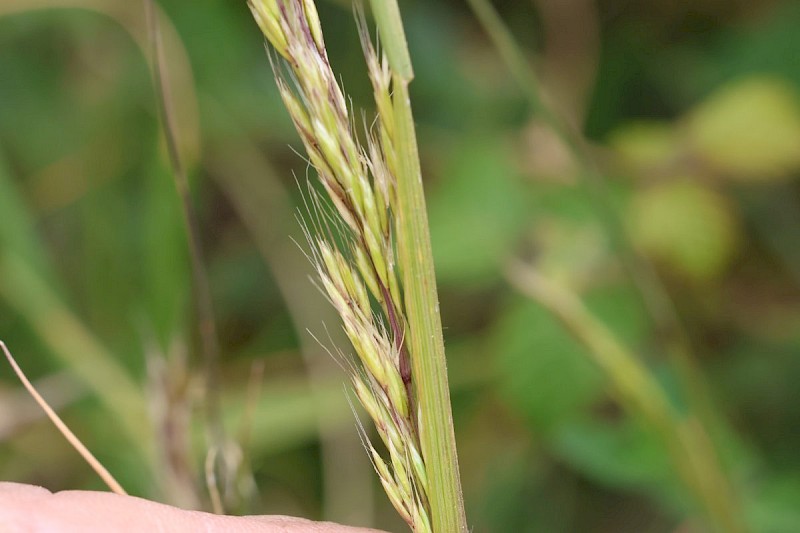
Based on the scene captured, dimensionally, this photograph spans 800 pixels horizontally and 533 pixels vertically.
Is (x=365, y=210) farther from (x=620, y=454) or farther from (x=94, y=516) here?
(x=620, y=454)

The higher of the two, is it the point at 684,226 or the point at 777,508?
the point at 684,226

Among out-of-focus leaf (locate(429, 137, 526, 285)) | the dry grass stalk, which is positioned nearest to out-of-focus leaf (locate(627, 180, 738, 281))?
out-of-focus leaf (locate(429, 137, 526, 285))

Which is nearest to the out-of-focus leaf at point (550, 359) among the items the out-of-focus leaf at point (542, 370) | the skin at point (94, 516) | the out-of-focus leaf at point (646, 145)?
the out-of-focus leaf at point (542, 370)

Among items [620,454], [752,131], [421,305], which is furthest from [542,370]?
[421,305]

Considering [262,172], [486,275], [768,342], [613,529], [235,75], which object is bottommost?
[613,529]

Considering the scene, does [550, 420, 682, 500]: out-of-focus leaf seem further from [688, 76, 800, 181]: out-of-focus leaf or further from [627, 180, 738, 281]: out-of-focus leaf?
[688, 76, 800, 181]: out-of-focus leaf

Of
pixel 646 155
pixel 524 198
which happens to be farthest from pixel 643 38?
pixel 524 198

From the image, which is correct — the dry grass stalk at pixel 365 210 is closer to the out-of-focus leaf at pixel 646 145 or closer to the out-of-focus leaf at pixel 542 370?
the out-of-focus leaf at pixel 542 370

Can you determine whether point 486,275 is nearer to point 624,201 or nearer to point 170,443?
point 624,201
